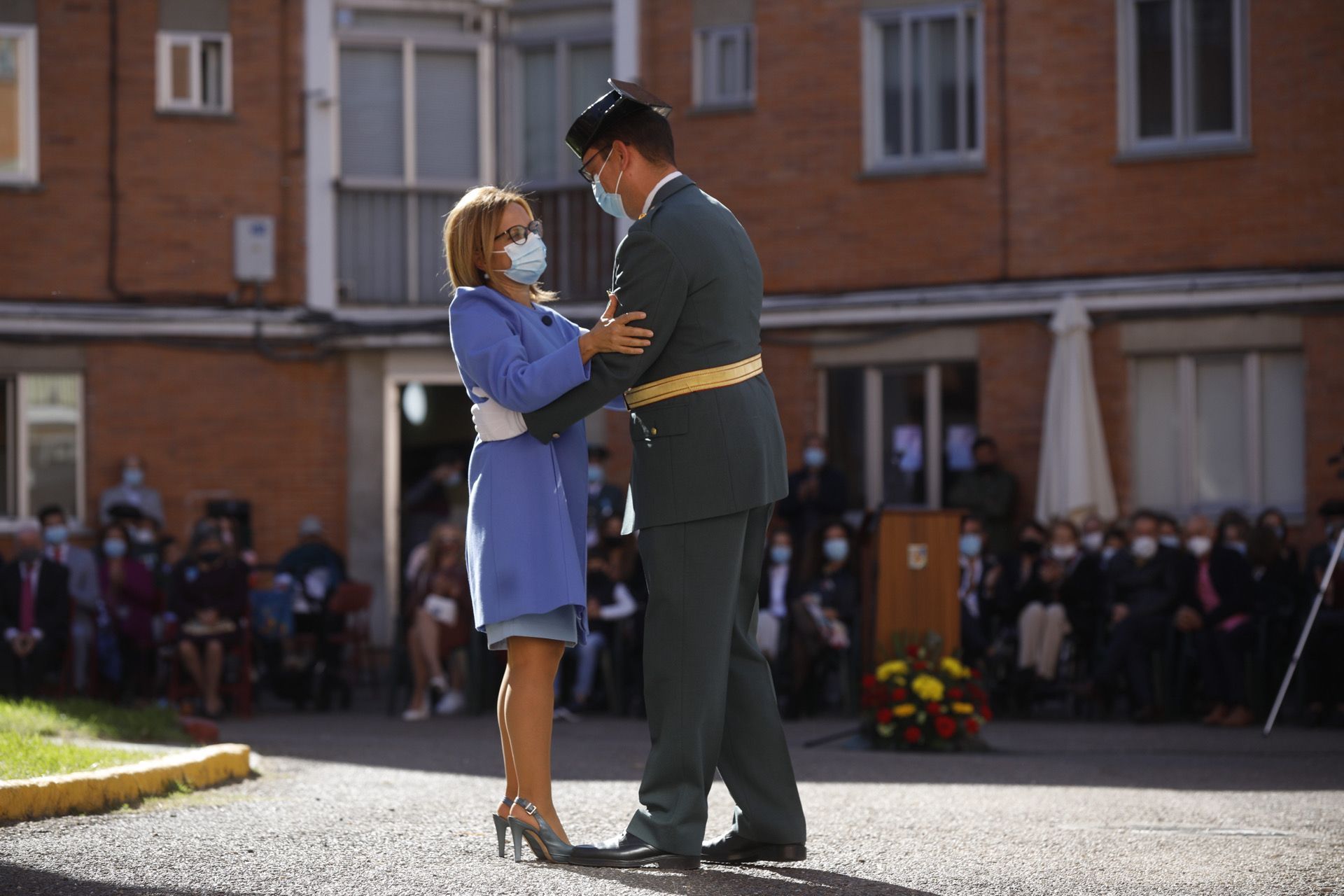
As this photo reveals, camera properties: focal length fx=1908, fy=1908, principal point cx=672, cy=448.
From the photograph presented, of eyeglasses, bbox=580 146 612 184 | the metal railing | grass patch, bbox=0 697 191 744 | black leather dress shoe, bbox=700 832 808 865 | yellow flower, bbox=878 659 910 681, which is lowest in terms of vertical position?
grass patch, bbox=0 697 191 744

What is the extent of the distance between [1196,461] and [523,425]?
14.0m

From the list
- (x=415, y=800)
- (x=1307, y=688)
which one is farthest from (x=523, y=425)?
(x=1307, y=688)

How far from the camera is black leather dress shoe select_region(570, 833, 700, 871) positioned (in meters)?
5.84

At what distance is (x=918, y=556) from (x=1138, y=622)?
11.9ft

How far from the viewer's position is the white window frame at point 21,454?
20.9 m

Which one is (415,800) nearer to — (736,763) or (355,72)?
(736,763)

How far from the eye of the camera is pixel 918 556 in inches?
494

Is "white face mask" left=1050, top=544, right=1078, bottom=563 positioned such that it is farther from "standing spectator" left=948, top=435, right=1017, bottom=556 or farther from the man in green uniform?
the man in green uniform

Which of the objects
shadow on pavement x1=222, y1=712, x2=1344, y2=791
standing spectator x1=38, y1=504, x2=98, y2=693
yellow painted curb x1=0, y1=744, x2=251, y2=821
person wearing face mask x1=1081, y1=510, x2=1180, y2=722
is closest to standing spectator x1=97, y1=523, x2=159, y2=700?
standing spectator x1=38, y1=504, x2=98, y2=693

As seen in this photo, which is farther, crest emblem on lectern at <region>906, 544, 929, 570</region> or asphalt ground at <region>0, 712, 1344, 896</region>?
crest emblem on lectern at <region>906, 544, 929, 570</region>

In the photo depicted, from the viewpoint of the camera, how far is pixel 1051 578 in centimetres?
1628

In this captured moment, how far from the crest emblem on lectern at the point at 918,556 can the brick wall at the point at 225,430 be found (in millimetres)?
10610

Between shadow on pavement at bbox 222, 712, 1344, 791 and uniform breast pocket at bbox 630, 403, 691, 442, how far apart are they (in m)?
Result: 3.94

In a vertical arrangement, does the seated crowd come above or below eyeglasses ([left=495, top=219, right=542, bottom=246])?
below
